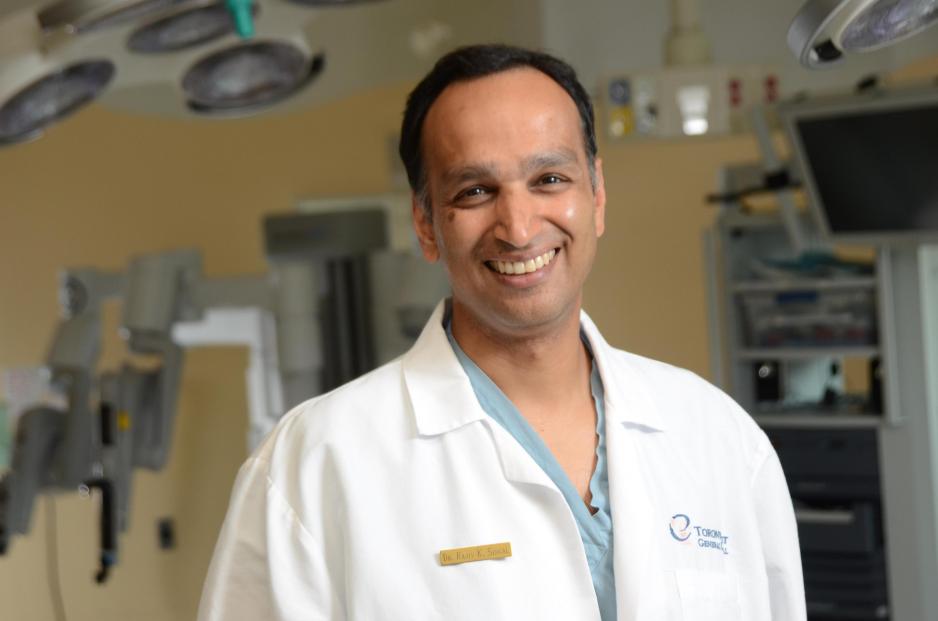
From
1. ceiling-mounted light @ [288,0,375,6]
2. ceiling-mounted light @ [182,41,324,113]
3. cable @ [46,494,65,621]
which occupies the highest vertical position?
ceiling-mounted light @ [288,0,375,6]

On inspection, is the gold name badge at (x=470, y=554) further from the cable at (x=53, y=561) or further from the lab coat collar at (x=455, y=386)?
the cable at (x=53, y=561)

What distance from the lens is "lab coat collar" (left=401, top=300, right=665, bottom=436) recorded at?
1257mm

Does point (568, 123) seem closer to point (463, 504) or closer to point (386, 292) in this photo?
point (463, 504)

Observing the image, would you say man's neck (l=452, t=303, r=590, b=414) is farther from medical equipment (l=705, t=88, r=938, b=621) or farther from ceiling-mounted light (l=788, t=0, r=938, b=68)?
medical equipment (l=705, t=88, r=938, b=621)

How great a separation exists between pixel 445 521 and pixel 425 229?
0.32 meters

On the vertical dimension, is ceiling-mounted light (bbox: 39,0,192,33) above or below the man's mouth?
above

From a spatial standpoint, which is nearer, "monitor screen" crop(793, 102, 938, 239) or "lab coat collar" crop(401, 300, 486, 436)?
"lab coat collar" crop(401, 300, 486, 436)

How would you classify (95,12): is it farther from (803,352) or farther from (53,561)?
(53,561)

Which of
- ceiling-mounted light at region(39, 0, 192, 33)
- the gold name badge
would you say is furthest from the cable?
the gold name badge

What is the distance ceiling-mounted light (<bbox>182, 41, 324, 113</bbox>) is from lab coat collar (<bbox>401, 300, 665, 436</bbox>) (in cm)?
119

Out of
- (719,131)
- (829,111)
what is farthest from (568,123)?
(719,131)

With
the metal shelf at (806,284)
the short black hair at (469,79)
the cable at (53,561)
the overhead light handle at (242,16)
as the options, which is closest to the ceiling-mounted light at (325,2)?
the overhead light handle at (242,16)

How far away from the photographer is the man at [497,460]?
3.88ft

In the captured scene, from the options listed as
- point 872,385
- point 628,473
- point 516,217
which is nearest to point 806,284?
point 872,385
